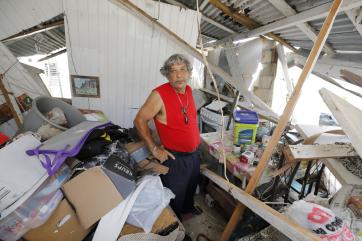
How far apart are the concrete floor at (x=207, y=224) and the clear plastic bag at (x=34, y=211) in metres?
1.16

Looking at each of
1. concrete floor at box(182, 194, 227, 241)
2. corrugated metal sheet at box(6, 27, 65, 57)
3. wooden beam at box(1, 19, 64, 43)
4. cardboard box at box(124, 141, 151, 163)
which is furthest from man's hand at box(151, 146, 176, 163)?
corrugated metal sheet at box(6, 27, 65, 57)

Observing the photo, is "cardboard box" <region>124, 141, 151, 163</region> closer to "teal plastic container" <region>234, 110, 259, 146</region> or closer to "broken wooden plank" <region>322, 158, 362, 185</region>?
"teal plastic container" <region>234, 110, 259, 146</region>

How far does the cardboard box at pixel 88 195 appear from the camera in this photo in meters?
1.15

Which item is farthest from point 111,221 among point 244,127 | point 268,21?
point 268,21

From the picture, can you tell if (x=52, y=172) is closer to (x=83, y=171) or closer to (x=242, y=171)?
(x=83, y=171)

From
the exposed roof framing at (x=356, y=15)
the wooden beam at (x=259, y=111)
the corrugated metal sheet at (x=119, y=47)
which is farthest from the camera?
the wooden beam at (x=259, y=111)

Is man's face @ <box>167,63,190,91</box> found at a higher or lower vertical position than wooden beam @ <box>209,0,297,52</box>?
lower

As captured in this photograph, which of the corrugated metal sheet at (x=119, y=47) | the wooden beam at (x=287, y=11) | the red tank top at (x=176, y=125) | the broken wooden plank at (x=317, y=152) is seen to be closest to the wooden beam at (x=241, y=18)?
the corrugated metal sheet at (x=119, y=47)

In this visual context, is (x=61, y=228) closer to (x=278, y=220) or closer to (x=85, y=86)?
(x=278, y=220)

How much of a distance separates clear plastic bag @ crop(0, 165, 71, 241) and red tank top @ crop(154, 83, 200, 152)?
0.76 meters

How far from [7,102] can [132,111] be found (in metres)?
1.28

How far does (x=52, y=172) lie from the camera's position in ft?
3.70

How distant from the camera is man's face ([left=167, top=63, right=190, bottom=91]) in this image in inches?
61.5

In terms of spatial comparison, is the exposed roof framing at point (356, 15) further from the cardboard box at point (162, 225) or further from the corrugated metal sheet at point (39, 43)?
the corrugated metal sheet at point (39, 43)
